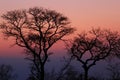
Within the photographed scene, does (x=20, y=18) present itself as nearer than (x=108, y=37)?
Yes

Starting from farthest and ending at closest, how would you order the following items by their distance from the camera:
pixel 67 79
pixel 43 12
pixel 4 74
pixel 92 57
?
pixel 4 74 < pixel 67 79 < pixel 92 57 < pixel 43 12

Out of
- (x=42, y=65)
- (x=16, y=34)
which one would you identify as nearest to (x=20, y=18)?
A: (x=16, y=34)

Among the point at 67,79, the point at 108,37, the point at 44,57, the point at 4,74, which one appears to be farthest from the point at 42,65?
the point at 4,74

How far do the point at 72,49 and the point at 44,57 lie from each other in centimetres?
602

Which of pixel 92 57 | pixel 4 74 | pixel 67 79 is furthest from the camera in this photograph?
pixel 4 74

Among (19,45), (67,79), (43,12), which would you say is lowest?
(67,79)

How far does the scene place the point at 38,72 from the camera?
176 ft

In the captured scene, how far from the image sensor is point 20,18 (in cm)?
5306

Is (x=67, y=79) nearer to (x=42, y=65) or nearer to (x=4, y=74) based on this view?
(x=42, y=65)

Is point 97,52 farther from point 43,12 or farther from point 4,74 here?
point 4,74

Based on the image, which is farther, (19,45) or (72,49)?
(72,49)

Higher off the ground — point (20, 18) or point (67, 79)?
point (20, 18)

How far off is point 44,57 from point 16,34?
4.41 m

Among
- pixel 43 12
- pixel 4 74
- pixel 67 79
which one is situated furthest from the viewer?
pixel 4 74
